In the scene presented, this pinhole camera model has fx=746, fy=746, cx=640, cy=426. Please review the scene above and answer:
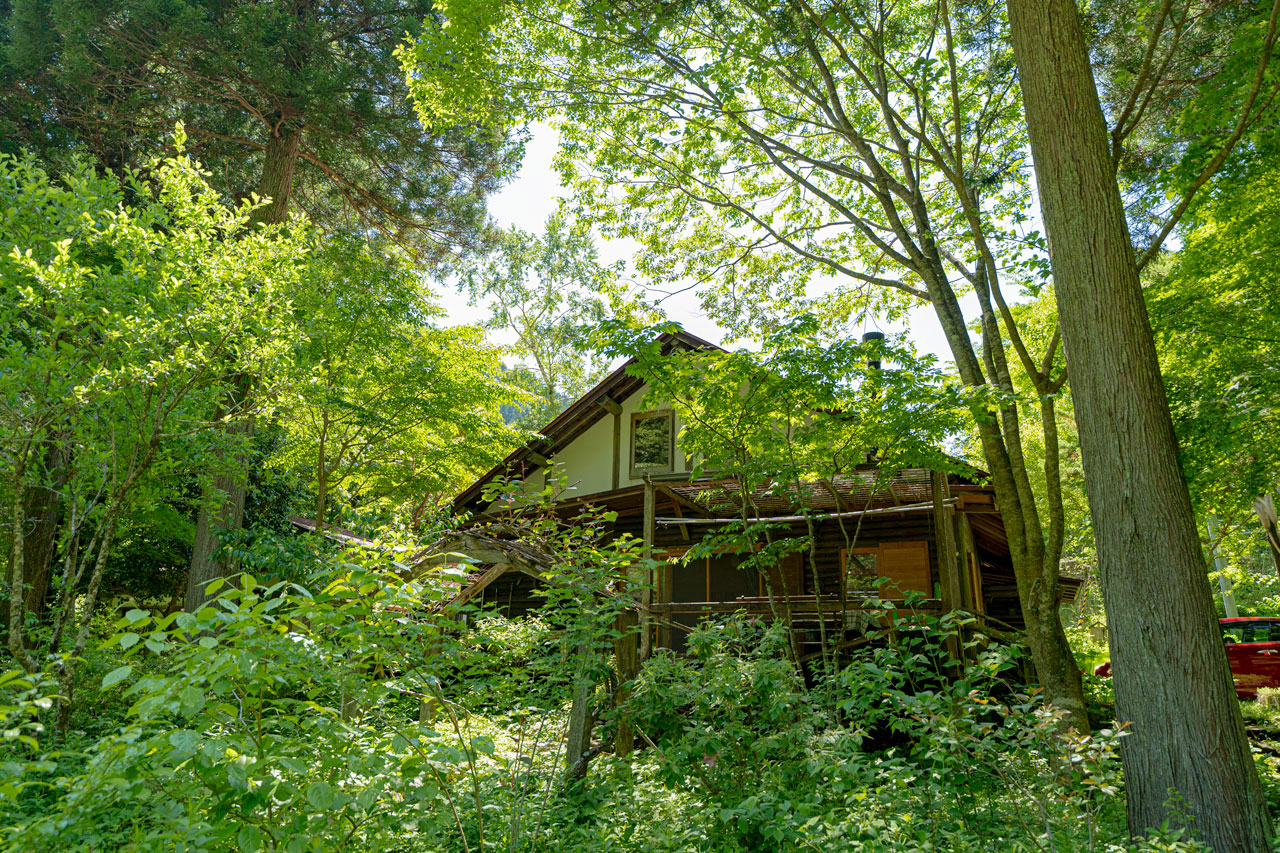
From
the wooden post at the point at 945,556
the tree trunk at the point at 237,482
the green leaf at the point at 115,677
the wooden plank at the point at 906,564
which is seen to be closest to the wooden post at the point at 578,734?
the green leaf at the point at 115,677

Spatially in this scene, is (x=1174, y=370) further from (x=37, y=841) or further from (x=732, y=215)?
(x=37, y=841)

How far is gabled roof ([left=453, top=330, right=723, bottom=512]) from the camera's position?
51.7ft

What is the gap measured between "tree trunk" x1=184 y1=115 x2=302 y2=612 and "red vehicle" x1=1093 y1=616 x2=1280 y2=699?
15561mm

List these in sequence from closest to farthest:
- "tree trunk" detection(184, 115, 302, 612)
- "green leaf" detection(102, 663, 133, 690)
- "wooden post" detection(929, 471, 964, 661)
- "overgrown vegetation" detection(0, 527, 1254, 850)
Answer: "green leaf" detection(102, 663, 133, 690)
"overgrown vegetation" detection(0, 527, 1254, 850)
"wooden post" detection(929, 471, 964, 661)
"tree trunk" detection(184, 115, 302, 612)

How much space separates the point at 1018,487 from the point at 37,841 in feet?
30.0

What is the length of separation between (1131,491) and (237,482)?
11367mm

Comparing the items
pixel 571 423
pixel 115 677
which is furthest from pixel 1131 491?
pixel 571 423

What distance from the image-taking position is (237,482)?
11352 mm

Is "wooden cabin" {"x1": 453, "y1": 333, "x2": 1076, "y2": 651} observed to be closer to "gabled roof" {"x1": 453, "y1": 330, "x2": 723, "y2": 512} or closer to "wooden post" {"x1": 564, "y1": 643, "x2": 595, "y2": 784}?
"gabled roof" {"x1": 453, "y1": 330, "x2": 723, "y2": 512}

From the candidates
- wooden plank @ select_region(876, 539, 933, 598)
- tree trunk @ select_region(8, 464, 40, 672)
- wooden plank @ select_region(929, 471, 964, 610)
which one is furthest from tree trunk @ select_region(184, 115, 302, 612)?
wooden plank @ select_region(876, 539, 933, 598)

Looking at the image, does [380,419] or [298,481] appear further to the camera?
[298,481]

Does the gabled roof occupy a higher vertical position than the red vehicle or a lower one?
higher

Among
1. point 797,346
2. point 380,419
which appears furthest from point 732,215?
point 380,419

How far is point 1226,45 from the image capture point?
832cm
